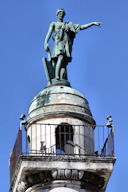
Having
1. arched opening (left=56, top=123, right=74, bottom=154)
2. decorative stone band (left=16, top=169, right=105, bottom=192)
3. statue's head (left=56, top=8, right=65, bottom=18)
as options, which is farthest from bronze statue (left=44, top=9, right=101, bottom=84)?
decorative stone band (left=16, top=169, right=105, bottom=192)

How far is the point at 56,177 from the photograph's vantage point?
26219mm

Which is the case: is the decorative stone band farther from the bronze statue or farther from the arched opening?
the bronze statue

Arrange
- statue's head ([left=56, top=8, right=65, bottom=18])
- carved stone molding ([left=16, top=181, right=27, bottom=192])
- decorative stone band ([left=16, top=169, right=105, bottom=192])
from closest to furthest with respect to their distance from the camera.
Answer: decorative stone band ([left=16, top=169, right=105, bottom=192]) → carved stone molding ([left=16, top=181, right=27, bottom=192]) → statue's head ([left=56, top=8, right=65, bottom=18])

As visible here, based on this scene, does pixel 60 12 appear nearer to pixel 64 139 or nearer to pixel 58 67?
pixel 58 67

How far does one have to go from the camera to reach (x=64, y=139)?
A: 27.5m

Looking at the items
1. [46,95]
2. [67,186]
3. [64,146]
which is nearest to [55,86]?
[46,95]

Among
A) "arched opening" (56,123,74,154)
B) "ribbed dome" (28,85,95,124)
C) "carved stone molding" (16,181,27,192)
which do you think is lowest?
"carved stone molding" (16,181,27,192)

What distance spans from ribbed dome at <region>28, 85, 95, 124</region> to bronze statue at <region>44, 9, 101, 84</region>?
3.10 feet

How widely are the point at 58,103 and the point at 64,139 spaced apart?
134 cm

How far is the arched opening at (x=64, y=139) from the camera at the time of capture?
27441mm

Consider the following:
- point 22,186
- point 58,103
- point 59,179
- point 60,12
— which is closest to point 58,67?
point 58,103

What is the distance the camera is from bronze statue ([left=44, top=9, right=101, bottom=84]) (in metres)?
29.2

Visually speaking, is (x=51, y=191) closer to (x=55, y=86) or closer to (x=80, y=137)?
(x=80, y=137)

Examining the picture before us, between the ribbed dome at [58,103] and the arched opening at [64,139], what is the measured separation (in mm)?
495
